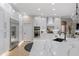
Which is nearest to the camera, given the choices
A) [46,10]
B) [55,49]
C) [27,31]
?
[55,49]

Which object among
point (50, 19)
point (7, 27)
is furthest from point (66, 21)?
point (7, 27)

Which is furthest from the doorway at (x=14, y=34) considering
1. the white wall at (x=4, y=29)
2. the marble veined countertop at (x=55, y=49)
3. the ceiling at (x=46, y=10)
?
the marble veined countertop at (x=55, y=49)

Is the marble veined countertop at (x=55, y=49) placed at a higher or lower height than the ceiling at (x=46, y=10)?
lower

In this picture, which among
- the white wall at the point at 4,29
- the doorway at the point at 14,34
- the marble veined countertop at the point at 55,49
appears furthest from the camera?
the doorway at the point at 14,34

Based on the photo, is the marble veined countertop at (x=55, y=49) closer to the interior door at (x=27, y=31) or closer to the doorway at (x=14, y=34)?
the interior door at (x=27, y=31)

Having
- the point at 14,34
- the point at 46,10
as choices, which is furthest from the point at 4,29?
the point at 46,10

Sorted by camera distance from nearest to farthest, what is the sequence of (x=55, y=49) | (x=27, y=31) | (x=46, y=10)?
(x=55, y=49), (x=46, y=10), (x=27, y=31)

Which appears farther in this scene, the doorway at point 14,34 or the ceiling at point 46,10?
the doorway at point 14,34

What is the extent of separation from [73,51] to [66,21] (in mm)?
879

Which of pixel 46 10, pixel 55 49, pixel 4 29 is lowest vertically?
pixel 55 49

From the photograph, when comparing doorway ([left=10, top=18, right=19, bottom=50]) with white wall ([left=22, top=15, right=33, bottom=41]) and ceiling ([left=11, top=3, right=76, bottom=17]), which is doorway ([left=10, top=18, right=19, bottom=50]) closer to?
white wall ([left=22, top=15, right=33, bottom=41])

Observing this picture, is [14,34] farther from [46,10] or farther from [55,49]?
[55,49]

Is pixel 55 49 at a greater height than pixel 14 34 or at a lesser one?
lesser

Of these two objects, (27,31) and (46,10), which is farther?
(27,31)
